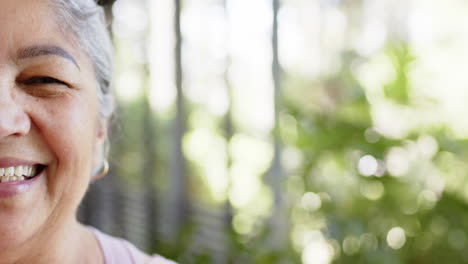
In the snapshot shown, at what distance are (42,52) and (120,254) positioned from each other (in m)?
0.52

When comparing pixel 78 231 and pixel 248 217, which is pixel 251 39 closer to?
pixel 248 217

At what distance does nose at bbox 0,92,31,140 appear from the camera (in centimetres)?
110

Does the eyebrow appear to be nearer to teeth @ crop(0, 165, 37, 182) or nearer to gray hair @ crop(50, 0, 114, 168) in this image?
gray hair @ crop(50, 0, 114, 168)

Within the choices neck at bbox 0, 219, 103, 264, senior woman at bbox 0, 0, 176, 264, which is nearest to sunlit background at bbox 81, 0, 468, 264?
neck at bbox 0, 219, 103, 264

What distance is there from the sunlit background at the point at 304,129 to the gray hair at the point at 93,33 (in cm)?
52

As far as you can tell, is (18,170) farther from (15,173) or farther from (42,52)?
(42,52)

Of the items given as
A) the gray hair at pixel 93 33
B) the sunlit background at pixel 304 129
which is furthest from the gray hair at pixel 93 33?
the sunlit background at pixel 304 129

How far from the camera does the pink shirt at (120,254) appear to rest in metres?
1.47

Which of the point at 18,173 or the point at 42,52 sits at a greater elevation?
the point at 42,52

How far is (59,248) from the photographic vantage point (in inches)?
52.2

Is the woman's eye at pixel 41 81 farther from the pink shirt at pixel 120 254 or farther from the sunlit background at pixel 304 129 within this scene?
the sunlit background at pixel 304 129

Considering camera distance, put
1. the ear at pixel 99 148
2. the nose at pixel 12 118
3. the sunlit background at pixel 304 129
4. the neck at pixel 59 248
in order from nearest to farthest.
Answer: the nose at pixel 12 118 < the neck at pixel 59 248 < the ear at pixel 99 148 < the sunlit background at pixel 304 129

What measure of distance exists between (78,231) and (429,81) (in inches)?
60.5

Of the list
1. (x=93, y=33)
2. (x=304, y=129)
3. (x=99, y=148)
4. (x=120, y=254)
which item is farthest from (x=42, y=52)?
(x=304, y=129)
